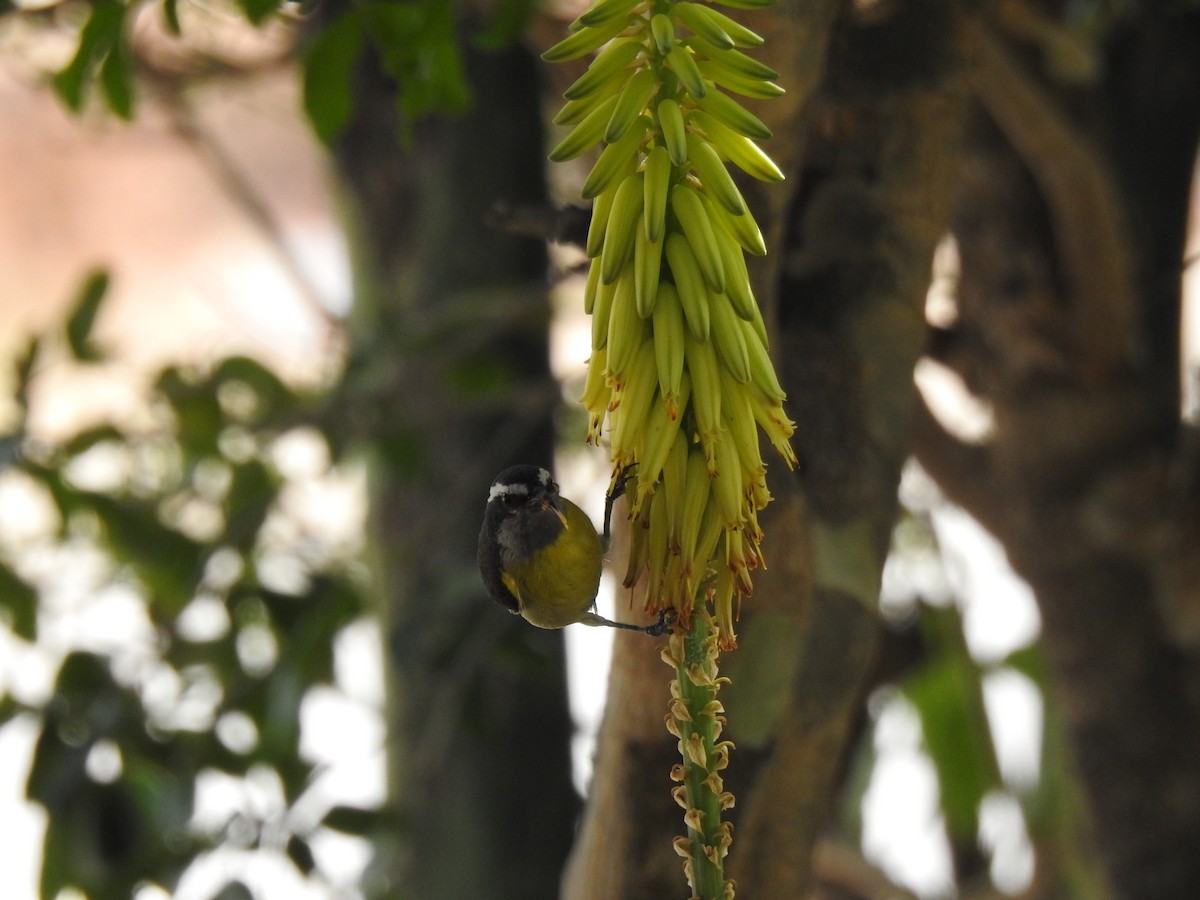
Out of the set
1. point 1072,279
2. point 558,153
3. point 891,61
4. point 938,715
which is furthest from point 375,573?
point 558,153

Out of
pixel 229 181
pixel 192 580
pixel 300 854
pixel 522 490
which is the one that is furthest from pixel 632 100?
pixel 229 181

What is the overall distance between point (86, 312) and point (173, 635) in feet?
0.88

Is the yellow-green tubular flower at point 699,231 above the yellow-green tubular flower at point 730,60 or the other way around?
the other way around

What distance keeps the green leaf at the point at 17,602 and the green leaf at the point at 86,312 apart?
18 cm

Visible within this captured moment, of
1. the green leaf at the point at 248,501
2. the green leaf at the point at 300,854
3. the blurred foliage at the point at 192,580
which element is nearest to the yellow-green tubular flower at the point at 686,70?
the blurred foliage at the point at 192,580

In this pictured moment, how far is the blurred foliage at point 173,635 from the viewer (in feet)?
2.65

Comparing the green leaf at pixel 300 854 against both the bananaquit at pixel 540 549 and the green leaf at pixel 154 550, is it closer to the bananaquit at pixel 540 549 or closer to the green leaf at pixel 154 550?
the green leaf at pixel 154 550

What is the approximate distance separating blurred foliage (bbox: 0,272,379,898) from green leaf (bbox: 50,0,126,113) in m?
0.32

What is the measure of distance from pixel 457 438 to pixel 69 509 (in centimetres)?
47

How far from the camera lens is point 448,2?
567mm

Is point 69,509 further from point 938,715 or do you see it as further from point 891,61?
point 938,715

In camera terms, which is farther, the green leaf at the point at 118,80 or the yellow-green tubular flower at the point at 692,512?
the green leaf at the point at 118,80

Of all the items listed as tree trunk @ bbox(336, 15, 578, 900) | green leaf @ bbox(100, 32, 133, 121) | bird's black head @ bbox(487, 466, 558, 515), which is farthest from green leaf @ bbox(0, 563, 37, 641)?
bird's black head @ bbox(487, 466, 558, 515)

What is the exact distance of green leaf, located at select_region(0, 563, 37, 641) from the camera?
92 centimetres
